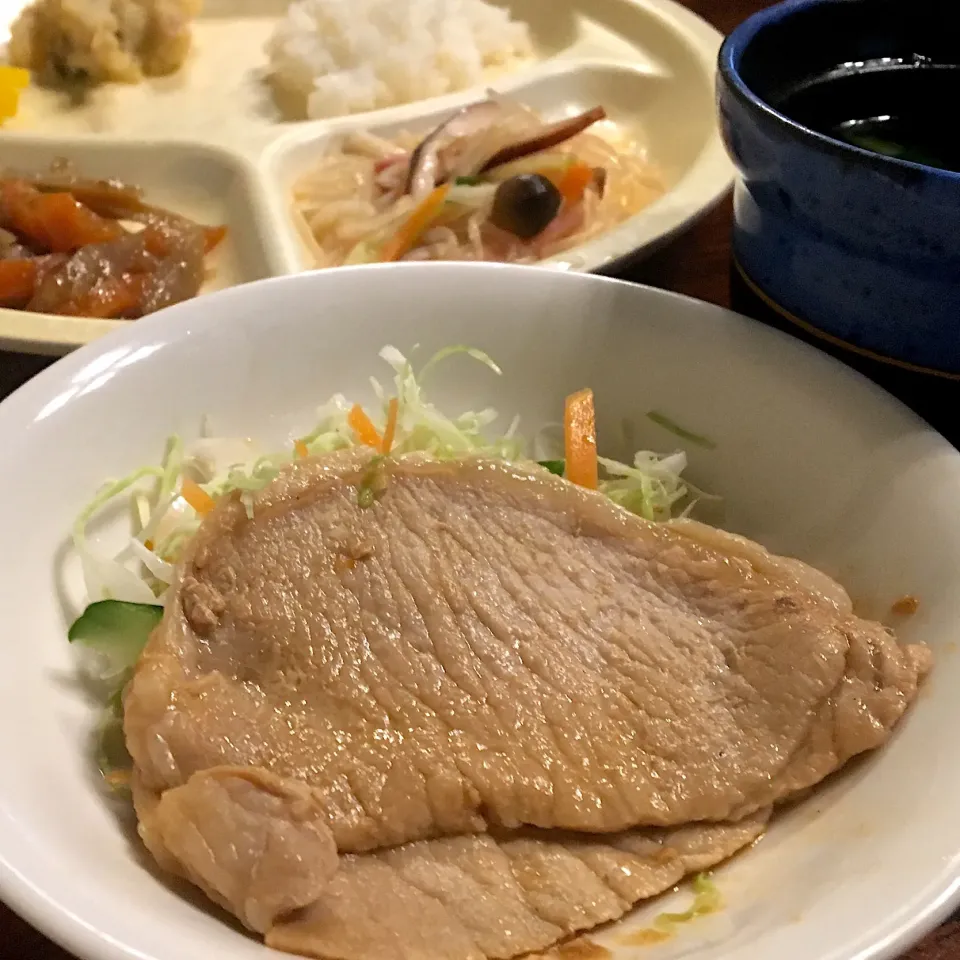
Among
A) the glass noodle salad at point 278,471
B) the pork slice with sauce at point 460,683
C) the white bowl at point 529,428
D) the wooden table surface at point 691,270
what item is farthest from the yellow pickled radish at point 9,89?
the pork slice with sauce at point 460,683

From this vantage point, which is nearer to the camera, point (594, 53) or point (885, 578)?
point (885, 578)

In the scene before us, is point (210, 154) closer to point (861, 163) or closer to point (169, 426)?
point (169, 426)

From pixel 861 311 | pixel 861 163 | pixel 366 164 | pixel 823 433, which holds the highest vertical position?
pixel 861 163

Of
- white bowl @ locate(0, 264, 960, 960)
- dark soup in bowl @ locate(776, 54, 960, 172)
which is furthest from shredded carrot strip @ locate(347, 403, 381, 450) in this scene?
dark soup in bowl @ locate(776, 54, 960, 172)

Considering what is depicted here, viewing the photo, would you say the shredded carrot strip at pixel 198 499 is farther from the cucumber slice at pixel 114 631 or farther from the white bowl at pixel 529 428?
the cucumber slice at pixel 114 631

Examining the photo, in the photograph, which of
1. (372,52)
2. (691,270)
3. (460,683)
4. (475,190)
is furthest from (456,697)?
(372,52)

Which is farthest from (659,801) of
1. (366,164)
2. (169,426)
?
(366,164)

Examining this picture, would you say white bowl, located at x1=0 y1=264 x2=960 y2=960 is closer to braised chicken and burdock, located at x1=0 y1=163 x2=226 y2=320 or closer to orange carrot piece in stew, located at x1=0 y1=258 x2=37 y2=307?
braised chicken and burdock, located at x1=0 y1=163 x2=226 y2=320
